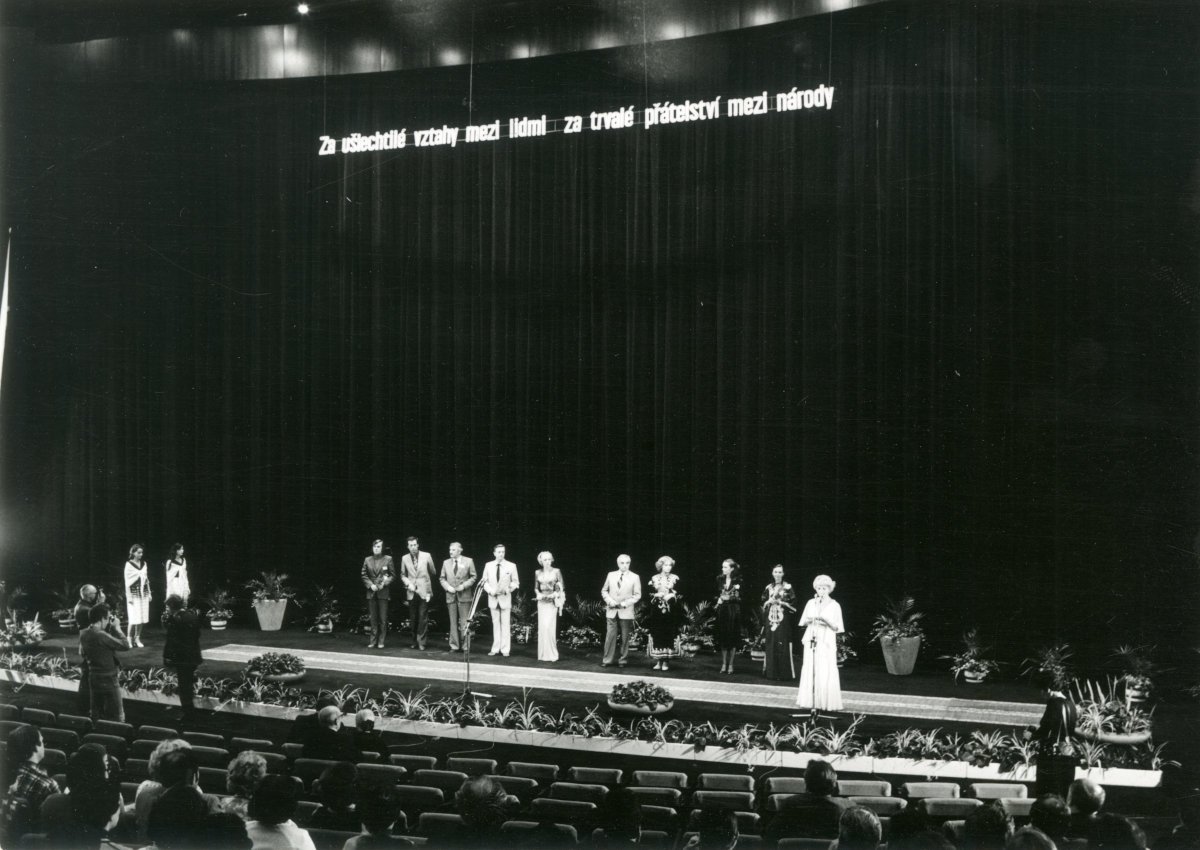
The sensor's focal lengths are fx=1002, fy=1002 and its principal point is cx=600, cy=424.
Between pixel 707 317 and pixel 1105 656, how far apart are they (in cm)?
648

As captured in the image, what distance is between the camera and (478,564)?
1552cm

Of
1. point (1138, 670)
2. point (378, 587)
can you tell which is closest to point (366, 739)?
point (378, 587)

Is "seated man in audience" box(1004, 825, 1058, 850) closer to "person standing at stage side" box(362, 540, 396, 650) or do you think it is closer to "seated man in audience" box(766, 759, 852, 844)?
"seated man in audience" box(766, 759, 852, 844)

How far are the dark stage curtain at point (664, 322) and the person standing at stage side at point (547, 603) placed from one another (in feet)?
6.94

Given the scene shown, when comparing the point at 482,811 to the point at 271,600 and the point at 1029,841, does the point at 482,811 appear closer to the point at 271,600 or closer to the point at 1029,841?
the point at 1029,841

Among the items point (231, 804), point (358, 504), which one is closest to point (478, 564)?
point (358, 504)

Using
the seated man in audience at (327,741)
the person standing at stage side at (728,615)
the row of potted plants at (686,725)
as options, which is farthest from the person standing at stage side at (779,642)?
the seated man in audience at (327,741)

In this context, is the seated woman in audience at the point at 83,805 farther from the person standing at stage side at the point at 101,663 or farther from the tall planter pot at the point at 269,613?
the tall planter pot at the point at 269,613

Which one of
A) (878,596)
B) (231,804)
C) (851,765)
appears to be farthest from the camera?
(878,596)

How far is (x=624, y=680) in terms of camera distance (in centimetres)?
1160

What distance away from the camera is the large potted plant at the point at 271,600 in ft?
50.9

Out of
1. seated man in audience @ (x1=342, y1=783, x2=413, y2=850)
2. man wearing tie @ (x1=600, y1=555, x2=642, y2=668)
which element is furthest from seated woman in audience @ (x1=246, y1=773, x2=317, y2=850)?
man wearing tie @ (x1=600, y1=555, x2=642, y2=668)

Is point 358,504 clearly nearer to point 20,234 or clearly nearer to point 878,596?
point 20,234

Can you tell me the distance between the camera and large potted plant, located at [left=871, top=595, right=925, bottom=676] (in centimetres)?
1205
